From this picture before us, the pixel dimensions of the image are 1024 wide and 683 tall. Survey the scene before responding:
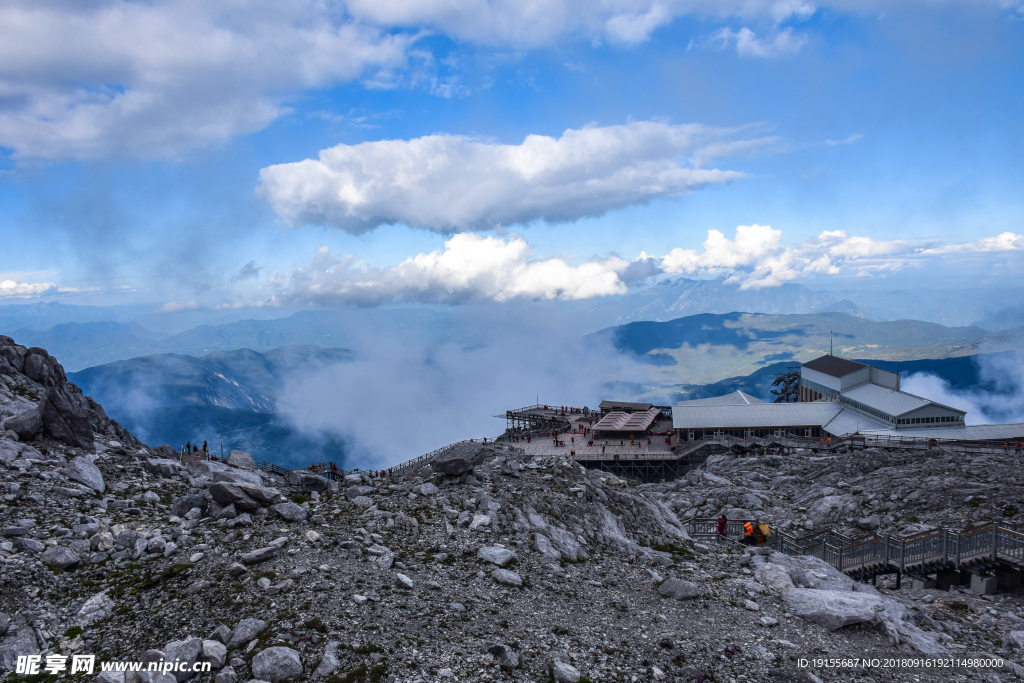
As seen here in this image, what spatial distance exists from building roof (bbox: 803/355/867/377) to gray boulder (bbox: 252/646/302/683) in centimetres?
8146

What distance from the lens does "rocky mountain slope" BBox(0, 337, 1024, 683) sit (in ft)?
38.2

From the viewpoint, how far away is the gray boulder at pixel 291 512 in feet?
54.9

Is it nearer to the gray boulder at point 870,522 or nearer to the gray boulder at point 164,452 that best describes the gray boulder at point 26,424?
the gray boulder at point 164,452

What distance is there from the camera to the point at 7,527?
14.6 meters

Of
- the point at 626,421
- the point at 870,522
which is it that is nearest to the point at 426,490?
the point at 870,522

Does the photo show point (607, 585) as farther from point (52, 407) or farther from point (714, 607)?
point (52, 407)

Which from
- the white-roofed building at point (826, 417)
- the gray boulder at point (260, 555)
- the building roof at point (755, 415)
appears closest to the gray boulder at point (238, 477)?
the gray boulder at point (260, 555)

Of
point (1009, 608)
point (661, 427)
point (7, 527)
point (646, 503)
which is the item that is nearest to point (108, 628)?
point (7, 527)

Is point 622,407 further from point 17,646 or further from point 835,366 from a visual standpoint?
point 17,646

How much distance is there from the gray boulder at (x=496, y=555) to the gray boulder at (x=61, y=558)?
10.7 m

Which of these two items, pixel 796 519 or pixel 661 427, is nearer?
pixel 796 519

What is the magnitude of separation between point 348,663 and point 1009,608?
26119 mm

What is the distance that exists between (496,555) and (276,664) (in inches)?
283

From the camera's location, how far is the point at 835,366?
78.8 metres
